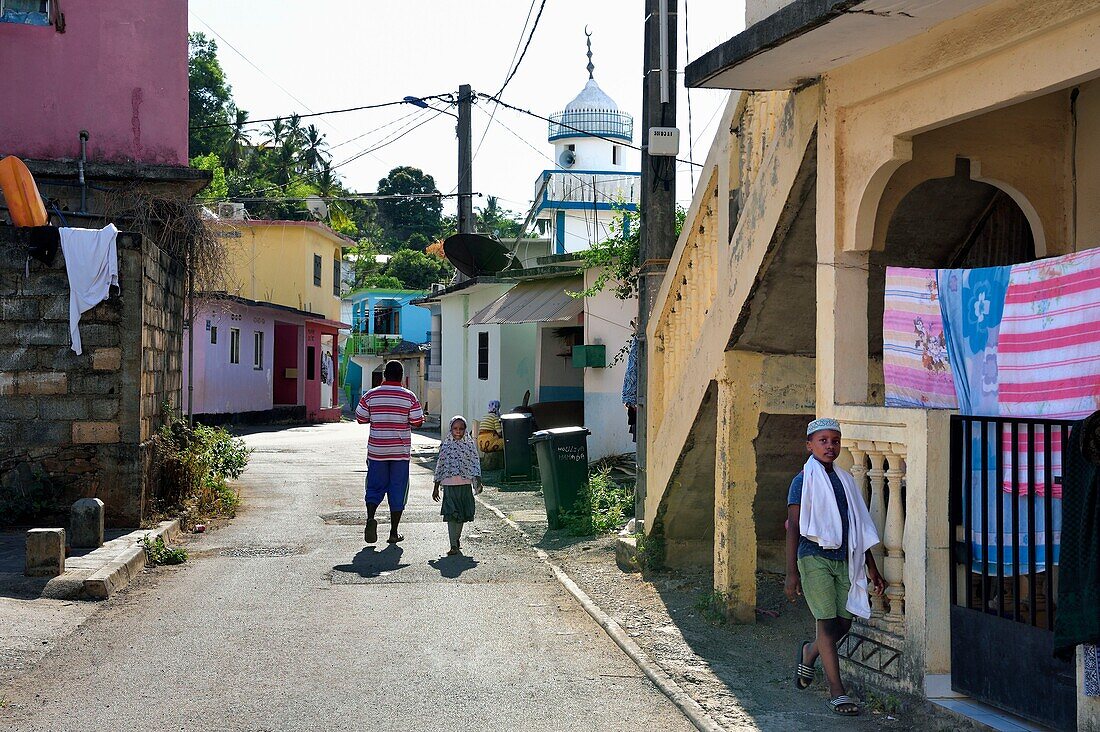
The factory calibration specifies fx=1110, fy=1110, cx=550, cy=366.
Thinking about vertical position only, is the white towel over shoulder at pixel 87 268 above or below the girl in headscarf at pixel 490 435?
above

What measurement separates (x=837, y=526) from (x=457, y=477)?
6067mm

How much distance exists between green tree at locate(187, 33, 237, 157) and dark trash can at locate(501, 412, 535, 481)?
157 ft

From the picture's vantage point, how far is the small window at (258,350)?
3722 centimetres

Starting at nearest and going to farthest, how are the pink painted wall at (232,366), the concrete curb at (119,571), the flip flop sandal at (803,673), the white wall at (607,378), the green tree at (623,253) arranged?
the flip flop sandal at (803,673) → the concrete curb at (119,571) → the green tree at (623,253) → the white wall at (607,378) → the pink painted wall at (232,366)

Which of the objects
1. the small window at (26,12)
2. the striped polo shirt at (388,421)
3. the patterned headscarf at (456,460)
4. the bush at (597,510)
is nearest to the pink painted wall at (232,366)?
the small window at (26,12)

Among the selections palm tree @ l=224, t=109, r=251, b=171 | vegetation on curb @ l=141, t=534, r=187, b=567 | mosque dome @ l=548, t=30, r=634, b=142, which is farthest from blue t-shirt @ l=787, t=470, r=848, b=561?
palm tree @ l=224, t=109, r=251, b=171

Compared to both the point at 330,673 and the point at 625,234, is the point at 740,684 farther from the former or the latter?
the point at 625,234

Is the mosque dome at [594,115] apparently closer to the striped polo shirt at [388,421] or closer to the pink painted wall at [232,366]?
the pink painted wall at [232,366]

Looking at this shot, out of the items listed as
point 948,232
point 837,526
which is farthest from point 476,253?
point 837,526

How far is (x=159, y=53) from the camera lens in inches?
583

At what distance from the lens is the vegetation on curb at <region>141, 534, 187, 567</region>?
10.3 metres

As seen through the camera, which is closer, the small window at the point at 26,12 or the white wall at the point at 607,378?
the small window at the point at 26,12

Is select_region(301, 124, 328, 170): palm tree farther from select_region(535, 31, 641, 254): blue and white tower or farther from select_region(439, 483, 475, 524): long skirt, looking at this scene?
select_region(439, 483, 475, 524): long skirt

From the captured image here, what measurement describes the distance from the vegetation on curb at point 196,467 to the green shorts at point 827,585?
8465 millimetres
